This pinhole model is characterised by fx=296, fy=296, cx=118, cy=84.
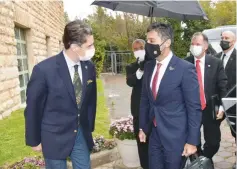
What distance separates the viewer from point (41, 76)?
8.45ft

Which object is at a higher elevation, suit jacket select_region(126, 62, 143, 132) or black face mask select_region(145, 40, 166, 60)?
black face mask select_region(145, 40, 166, 60)

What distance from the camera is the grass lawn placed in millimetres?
4359

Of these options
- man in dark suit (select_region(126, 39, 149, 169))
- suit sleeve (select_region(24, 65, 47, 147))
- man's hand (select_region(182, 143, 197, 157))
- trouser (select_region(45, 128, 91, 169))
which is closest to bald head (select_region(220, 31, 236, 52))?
A: man in dark suit (select_region(126, 39, 149, 169))

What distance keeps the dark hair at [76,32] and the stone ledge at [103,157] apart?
85.7 inches

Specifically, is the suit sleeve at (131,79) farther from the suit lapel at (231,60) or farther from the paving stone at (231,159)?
the paving stone at (231,159)

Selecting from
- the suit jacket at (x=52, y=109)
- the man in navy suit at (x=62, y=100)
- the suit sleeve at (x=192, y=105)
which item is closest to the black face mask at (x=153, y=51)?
the suit sleeve at (x=192, y=105)

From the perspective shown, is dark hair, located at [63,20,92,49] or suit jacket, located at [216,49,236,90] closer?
dark hair, located at [63,20,92,49]

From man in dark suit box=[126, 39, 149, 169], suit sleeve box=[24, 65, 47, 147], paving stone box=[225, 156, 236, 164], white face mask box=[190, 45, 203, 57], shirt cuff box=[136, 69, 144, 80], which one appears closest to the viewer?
suit sleeve box=[24, 65, 47, 147]

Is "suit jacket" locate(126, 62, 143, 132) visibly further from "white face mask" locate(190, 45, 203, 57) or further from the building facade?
the building facade

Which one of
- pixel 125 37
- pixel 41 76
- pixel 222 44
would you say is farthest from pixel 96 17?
pixel 41 76

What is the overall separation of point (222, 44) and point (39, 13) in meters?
7.60

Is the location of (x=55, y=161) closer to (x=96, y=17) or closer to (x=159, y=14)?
(x=159, y=14)

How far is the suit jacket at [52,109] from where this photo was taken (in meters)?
2.59

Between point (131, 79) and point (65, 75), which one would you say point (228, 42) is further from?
point (65, 75)
